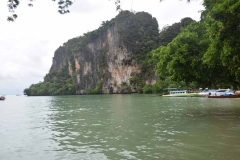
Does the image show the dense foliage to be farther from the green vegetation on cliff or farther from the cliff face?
the green vegetation on cliff

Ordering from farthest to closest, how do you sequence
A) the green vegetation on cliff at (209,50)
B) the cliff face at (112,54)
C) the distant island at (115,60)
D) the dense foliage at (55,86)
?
1. the dense foliage at (55,86)
2. the cliff face at (112,54)
3. the distant island at (115,60)
4. the green vegetation on cliff at (209,50)

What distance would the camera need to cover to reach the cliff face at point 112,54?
8106 cm

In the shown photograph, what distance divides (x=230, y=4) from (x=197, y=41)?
19.0ft

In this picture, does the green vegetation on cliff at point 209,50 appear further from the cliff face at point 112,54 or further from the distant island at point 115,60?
the cliff face at point 112,54

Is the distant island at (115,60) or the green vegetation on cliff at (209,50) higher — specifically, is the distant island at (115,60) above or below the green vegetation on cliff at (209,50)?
above

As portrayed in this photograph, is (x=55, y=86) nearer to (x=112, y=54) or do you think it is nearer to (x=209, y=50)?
(x=112, y=54)

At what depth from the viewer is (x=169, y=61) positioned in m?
13.6

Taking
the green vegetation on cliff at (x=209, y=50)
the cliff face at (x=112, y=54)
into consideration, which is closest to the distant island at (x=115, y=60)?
the cliff face at (x=112, y=54)

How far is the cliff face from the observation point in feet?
266

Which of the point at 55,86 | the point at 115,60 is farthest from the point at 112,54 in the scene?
the point at 55,86

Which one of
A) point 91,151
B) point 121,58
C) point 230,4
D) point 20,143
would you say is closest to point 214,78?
point 230,4

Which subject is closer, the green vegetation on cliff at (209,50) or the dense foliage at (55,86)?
the green vegetation on cliff at (209,50)

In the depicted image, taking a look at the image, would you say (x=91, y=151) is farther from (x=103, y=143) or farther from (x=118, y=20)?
(x=118, y=20)

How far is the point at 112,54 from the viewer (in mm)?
86625
